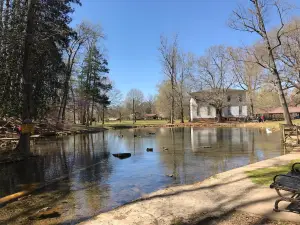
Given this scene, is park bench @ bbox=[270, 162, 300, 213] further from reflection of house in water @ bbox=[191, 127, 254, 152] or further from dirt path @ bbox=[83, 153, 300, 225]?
reflection of house in water @ bbox=[191, 127, 254, 152]

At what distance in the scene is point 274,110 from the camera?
7475 cm

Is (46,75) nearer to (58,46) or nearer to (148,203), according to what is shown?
(58,46)

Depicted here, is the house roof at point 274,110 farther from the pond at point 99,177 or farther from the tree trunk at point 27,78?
the tree trunk at point 27,78

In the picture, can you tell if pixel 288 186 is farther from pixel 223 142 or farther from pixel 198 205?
pixel 223 142

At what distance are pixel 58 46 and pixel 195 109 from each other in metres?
47.9

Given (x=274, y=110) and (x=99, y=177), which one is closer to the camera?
(x=99, y=177)

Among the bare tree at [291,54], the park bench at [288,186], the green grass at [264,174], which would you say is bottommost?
the green grass at [264,174]

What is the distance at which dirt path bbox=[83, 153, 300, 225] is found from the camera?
202 inches

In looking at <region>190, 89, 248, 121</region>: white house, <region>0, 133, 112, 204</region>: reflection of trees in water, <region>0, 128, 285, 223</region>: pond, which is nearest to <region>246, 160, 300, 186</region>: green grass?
<region>0, 128, 285, 223</region>: pond

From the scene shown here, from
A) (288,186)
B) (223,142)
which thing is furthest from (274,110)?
(288,186)

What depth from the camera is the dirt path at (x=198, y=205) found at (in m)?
5.12

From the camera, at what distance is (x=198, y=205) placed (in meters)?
5.83

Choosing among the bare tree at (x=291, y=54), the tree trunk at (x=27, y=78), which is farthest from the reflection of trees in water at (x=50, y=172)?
the bare tree at (x=291, y=54)

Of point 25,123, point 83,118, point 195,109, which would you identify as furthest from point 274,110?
point 25,123
